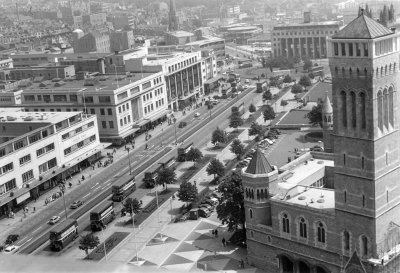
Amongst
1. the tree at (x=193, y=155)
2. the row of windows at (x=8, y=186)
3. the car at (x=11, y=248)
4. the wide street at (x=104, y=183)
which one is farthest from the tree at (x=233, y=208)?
the row of windows at (x=8, y=186)

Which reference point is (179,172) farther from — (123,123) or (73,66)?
(73,66)

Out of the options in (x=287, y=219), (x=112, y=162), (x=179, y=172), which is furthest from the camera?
(x=112, y=162)

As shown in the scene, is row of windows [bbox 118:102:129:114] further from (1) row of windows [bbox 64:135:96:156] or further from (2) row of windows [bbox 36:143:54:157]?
(2) row of windows [bbox 36:143:54:157]

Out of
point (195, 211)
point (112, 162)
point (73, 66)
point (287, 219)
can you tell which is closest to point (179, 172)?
point (112, 162)

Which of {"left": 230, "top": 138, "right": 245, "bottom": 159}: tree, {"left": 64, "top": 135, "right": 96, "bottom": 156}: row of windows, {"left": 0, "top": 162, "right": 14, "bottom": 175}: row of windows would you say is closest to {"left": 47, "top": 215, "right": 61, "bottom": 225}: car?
{"left": 0, "top": 162, "right": 14, "bottom": 175}: row of windows

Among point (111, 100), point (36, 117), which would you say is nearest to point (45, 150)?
point (36, 117)

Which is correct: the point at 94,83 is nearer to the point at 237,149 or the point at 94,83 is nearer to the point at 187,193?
the point at 237,149
